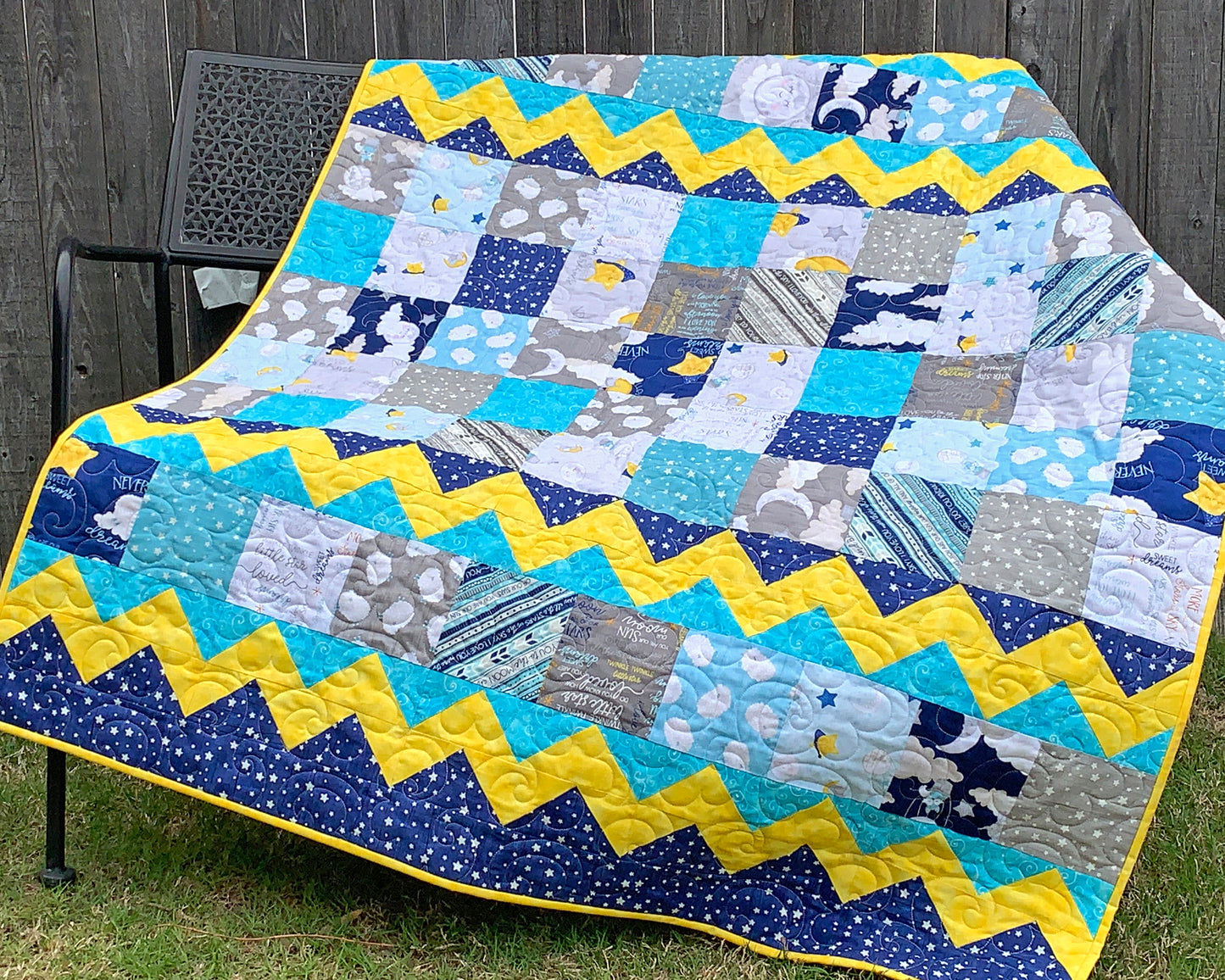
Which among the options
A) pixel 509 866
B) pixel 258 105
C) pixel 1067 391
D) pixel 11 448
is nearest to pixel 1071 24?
pixel 1067 391

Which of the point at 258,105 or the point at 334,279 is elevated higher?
the point at 258,105

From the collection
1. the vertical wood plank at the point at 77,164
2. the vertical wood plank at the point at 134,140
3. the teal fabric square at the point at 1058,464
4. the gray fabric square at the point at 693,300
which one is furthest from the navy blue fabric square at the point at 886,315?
the vertical wood plank at the point at 77,164

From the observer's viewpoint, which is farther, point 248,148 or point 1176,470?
point 248,148

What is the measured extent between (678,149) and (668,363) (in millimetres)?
447

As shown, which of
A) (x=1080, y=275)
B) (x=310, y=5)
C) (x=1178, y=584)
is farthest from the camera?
(x=310, y=5)

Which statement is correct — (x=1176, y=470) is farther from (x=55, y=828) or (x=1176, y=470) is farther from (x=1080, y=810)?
(x=55, y=828)

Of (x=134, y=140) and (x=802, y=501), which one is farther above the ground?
(x=134, y=140)

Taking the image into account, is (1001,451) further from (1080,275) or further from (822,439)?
(1080,275)

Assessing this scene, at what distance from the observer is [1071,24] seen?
2.15 meters

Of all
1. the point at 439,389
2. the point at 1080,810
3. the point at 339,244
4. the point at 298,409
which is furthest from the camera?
the point at 339,244

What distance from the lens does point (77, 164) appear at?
7.55ft

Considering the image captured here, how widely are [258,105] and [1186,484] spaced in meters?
1.66

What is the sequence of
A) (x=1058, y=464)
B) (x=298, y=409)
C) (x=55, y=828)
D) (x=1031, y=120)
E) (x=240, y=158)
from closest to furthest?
(x=1058, y=464) → (x=55, y=828) → (x=298, y=409) → (x=1031, y=120) → (x=240, y=158)

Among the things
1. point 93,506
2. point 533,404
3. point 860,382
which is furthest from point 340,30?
point 860,382
